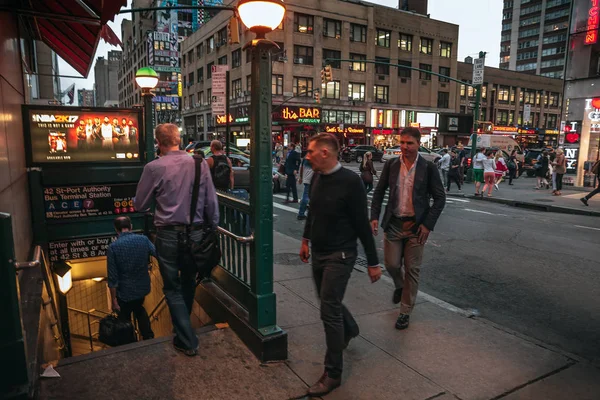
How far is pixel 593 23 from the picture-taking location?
19.7 meters

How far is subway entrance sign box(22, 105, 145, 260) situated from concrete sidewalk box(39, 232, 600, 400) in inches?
152

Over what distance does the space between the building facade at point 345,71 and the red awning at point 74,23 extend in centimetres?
3352

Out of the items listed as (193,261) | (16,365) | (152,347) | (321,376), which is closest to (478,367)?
(321,376)

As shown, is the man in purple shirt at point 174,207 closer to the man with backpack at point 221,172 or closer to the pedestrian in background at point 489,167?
the man with backpack at point 221,172

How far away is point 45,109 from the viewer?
683cm

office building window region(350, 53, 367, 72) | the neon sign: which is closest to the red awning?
the neon sign

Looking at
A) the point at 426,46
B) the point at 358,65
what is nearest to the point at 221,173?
the point at 358,65

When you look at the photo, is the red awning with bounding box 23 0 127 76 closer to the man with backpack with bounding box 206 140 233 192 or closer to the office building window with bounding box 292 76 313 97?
the man with backpack with bounding box 206 140 233 192

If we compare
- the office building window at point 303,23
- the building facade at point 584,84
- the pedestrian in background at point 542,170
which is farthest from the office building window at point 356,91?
the pedestrian in background at point 542,170

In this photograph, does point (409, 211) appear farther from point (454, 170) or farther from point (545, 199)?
point (454, 170)

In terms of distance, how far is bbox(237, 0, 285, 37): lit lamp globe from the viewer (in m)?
3.54

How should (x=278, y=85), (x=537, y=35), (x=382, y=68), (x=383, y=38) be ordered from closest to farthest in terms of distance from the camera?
(x=278, y=85) < (x=382, y=68) < (x=383, y=38) < (x=537, y=35)

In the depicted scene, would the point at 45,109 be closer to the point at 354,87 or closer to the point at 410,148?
the point at 410,148

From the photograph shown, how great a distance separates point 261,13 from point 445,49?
59151 mm
